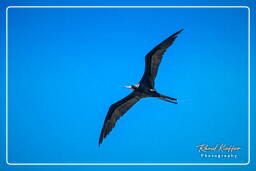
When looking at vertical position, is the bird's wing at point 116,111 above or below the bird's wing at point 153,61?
below

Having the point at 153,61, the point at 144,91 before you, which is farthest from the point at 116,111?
the point at 153,61

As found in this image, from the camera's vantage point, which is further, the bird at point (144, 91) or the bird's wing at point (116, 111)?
the bird's wing at point (116, 111)

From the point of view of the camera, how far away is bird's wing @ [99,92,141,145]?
919 cm

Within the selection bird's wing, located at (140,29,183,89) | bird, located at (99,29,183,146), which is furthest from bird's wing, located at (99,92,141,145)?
bird's wing, located at (140,29,183,89)

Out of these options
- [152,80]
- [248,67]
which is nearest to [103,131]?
[152,80]

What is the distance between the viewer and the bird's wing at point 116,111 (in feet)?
30.1

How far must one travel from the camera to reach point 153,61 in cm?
846

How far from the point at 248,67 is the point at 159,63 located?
7.74ft

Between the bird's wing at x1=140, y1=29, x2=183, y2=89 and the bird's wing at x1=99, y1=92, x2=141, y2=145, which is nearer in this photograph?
the bird's wing at x1=140, y1=29, x2=183, y2=89

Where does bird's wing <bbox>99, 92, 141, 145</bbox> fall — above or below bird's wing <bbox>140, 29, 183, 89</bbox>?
below

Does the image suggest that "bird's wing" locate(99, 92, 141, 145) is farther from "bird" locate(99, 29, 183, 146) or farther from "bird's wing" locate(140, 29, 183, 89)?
"bird's wing" locate(140, 29, 183, 89)

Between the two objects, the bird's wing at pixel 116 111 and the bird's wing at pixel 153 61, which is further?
the bird's wing at pixel 116 111

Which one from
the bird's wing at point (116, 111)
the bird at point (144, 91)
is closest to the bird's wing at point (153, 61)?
the bird at point (144, 91)

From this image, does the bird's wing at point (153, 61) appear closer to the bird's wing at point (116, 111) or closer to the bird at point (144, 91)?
the bird at point (144, 91)
